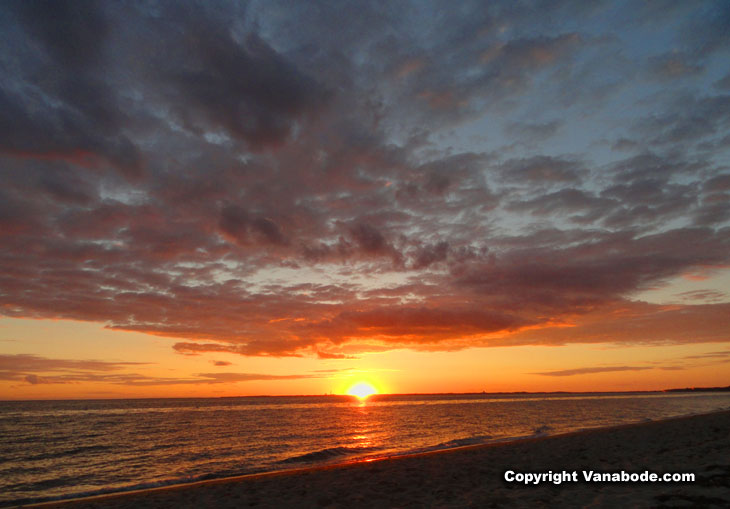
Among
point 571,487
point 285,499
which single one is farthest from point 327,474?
point 571,487

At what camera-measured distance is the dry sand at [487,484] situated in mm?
13258

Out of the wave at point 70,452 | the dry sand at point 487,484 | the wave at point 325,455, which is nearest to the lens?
the dry sand at point 487,484

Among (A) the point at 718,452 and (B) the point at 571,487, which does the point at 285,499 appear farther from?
(A) the point at 718,452

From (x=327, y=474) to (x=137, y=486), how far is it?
10.4 meters

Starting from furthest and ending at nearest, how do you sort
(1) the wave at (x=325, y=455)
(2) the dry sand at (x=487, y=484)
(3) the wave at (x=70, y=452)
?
(3) the wave at (x=70, y=452)
(1) the wave at (x=325, y=455)
(2) the dry sand at (x=487, y=484)

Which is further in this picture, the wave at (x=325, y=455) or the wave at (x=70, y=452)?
the wave at (x=70, y=452)

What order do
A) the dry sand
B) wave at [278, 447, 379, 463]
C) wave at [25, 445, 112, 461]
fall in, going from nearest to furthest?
1. the dry sand
2. wave at [278, 447, 379, 463]
3. wave at [25, 445, 112, 461]

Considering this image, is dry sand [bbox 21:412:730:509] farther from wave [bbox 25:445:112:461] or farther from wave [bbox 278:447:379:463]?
wave [bbox 25:445:112:461]

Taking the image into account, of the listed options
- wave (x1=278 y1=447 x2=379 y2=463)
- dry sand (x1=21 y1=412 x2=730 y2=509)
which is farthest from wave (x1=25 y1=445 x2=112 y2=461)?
dry sand (x1=21 y1=412 x2=730 y2=509)

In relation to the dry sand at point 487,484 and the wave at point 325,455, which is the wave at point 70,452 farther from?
the dry sand at point 487,484

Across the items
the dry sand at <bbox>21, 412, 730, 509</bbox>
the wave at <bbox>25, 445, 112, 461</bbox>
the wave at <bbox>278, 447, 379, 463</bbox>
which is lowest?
the wave at <bbox>25, 445, 112, 461</bbox>

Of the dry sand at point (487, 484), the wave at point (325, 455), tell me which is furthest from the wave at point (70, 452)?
Result: the dry sand at point (487, 484)

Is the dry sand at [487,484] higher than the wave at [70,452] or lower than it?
higher

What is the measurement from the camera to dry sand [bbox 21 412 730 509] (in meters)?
13.3
